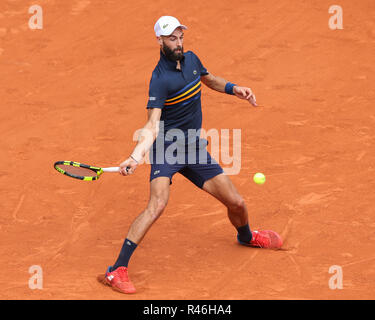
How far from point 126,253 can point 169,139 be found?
3.82 ft

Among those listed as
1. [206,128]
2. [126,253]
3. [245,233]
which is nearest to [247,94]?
[245,233]

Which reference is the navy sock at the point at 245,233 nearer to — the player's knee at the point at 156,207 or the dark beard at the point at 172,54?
the player's knee at the point at 156,207

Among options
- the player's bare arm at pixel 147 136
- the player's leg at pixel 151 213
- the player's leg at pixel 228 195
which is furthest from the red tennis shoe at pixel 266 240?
the player's bare arm at pixel 147 136

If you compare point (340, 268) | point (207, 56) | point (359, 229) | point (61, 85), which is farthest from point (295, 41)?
point (340, 268)

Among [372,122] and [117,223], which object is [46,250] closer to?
[117,223]

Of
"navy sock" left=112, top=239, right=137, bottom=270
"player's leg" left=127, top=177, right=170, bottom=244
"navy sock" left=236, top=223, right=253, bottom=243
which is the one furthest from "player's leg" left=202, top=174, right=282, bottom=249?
"navy sock" left=112, top=239, right=137, bottom=270

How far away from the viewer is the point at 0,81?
1295 cm

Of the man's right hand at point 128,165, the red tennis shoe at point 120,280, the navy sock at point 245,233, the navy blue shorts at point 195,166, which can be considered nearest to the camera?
the man's right hand at point 128,165

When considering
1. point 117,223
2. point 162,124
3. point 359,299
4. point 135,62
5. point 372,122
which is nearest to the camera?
point 359,299

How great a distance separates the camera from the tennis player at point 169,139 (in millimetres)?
7406

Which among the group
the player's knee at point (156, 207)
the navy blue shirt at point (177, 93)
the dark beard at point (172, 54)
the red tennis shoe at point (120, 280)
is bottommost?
the red tennis shoe at point (120, 280)

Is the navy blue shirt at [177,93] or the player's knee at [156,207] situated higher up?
the navy blue shirt at [177,93]

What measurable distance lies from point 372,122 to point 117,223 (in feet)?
14.1

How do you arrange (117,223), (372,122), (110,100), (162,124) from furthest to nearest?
1. (110,100)
2. (372,122)
3. (117,223)
4. (162,124)
